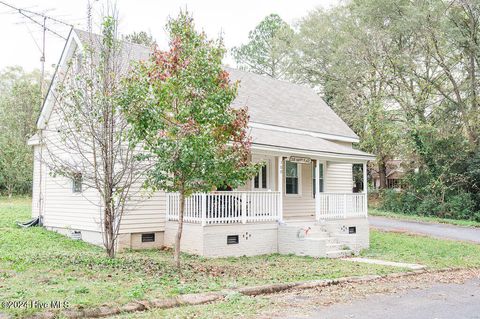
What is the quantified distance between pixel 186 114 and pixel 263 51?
141ft

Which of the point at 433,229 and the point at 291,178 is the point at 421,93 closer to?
the point at 433,229

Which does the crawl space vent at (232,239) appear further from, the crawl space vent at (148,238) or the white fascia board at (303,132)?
the white fascia board at (303,132)

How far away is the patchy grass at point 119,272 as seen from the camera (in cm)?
740

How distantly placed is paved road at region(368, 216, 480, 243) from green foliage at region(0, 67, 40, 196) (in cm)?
2423

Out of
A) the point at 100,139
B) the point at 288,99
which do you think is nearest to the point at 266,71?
the point at 288,99

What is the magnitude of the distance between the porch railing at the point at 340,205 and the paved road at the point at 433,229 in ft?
17.5

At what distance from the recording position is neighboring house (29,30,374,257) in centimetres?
1394

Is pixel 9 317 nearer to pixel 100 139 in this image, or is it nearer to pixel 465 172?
pixel 100 139

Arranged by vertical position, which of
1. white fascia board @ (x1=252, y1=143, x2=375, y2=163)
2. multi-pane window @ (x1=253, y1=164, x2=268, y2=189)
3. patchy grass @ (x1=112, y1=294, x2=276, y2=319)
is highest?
white fascia board @ (x1=252, y1=143, x2=375, y2=163)

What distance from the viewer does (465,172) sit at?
2834 cm

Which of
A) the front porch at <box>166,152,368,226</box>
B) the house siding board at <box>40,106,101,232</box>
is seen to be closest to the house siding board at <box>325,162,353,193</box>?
the front porch at <box>166,152,368,226</box>

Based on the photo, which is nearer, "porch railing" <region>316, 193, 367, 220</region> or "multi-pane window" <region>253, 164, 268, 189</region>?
"porch railing" <region>316, 193, 367, 220</region>

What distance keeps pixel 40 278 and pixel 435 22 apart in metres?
26.3

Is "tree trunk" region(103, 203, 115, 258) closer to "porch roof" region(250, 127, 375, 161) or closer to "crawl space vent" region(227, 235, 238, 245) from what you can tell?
"crawl space vent" region(227, 235, 238, 245)
